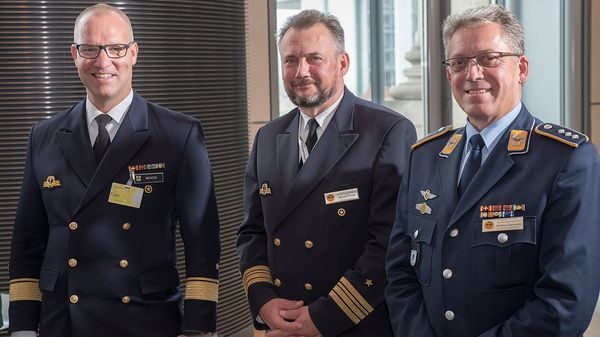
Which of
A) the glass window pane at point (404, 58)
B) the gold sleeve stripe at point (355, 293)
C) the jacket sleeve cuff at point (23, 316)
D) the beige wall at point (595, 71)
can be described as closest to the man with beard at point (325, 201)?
the gold sleeve stripe at point (355, 293)

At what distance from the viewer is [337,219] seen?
2521mm

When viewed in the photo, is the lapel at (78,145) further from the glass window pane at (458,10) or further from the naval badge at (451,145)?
the glass window pane at (458,10)

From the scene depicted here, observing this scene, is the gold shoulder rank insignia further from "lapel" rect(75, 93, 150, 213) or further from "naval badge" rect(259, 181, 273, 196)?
"lapel" rect(75, 93, 150, 213)

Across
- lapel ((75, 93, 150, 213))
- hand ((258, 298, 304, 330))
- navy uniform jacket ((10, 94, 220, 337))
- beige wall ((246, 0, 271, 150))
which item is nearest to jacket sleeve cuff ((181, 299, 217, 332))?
navy uniform jacket ((10, 94, 220, 337))

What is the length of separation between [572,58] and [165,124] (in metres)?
4.51

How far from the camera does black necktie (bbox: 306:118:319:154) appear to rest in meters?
2.64

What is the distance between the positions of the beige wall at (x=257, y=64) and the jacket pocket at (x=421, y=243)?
2851 millimetres

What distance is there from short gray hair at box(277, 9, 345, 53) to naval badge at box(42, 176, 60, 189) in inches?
31.7

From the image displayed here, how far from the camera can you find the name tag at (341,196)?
2.52 meters

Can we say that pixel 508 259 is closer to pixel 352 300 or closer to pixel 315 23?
pixel 352 300

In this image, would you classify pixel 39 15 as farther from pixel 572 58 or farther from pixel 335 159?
pixel 572 58

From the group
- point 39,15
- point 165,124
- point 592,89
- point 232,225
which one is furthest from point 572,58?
point 165,124

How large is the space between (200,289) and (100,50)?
745 mm

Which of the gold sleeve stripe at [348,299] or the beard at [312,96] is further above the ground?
the beard at [312,96]
